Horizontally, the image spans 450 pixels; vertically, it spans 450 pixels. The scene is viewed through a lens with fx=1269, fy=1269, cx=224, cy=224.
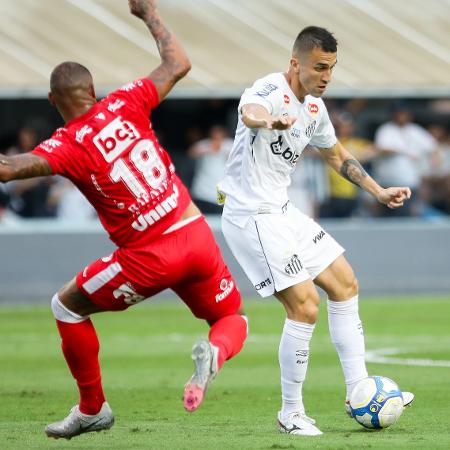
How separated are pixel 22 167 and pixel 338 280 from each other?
265 centimetres

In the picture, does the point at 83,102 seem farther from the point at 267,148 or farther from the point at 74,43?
the point at 74,43

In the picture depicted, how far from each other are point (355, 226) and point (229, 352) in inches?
534

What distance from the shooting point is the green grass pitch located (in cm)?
805

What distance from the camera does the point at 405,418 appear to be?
9.04 meters

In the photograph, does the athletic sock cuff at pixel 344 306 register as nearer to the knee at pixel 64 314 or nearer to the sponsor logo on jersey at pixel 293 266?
the sponsor logo on jersey at pixel 293 266

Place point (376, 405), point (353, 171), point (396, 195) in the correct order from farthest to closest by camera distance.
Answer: point (353, 171)
point (396, 195)
point (376, 405)

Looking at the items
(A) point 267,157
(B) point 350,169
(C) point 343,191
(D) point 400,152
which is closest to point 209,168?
(C) point 343,191

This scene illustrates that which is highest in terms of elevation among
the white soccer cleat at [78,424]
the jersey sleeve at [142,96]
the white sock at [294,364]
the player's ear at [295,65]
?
the jersey sleeve at [142,96]

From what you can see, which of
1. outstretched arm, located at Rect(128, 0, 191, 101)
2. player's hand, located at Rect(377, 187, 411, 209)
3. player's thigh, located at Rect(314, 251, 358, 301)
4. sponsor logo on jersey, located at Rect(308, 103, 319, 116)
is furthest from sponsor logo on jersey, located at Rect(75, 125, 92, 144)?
player's hand, located at Rect(377, 187, 411, 209)

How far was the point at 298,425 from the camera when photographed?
827 cm

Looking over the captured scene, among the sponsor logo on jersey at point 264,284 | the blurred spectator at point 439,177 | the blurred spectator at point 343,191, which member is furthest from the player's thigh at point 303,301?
the blurred spectator at point 439,177

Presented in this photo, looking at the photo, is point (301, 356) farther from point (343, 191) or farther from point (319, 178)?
point (343, 191)

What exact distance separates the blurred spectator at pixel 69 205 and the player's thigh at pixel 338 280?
12.2 metres

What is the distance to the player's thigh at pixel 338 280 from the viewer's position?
873 centimetres
